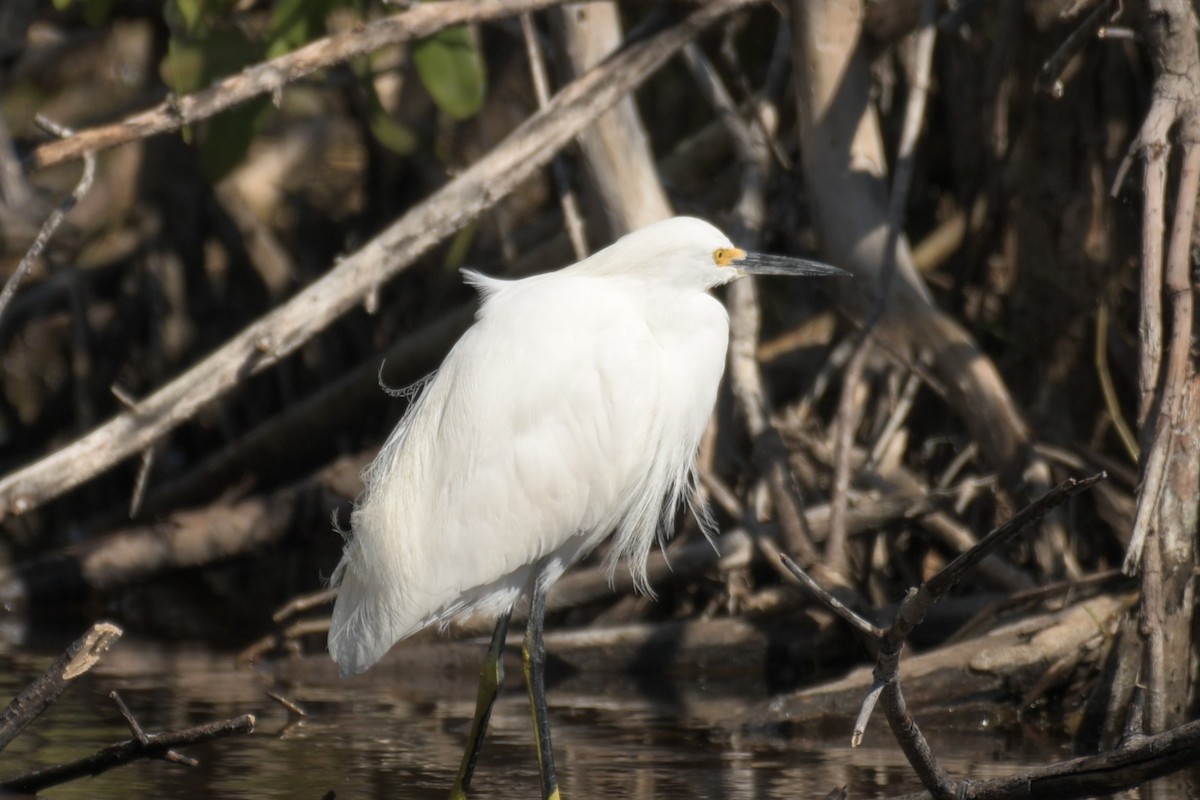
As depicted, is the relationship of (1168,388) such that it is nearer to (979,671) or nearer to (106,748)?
(979,671)

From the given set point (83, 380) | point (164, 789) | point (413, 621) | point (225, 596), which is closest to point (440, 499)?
point (413, 621)

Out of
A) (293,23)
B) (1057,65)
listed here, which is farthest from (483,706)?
(293,23)

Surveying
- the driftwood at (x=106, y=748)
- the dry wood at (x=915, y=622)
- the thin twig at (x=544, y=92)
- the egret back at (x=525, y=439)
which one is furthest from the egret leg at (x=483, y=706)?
the thin twig at (x=544, y=92)

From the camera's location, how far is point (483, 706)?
3.74 metres

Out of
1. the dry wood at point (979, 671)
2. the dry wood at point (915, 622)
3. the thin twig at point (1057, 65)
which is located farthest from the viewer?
the dry wood at point (979, 671)

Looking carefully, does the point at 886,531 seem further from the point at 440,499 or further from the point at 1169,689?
the point at 440,499

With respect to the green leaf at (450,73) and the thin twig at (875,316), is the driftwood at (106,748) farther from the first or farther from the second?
the green leaf at (450,73)

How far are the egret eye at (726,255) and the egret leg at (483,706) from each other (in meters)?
1.02

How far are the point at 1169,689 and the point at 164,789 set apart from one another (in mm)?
2428

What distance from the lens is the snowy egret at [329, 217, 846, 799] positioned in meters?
3.71

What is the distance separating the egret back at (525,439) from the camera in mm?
3729

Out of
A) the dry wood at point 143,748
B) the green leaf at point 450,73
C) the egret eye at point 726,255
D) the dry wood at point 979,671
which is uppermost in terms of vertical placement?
the green leaf at point 450,73

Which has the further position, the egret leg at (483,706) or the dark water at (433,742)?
the dark water at (433,742)

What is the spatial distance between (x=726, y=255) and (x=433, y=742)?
1.54 metres
